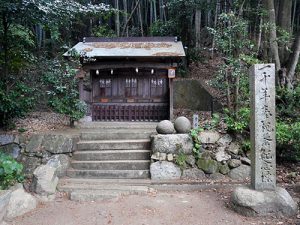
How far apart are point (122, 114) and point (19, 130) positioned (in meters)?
3.68

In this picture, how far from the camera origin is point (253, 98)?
5.28m

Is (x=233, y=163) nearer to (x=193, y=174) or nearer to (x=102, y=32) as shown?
(x=193, y=174)

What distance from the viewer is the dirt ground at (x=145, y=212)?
4.82 m

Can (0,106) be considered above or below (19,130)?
above

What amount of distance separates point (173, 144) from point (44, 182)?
3.04 meters

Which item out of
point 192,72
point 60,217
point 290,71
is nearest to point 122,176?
point 60,217

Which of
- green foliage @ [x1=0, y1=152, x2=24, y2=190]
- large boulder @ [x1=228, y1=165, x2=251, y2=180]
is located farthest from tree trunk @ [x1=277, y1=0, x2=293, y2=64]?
green foliage @ [x1=0, y1=152, x2=24, y2=190]

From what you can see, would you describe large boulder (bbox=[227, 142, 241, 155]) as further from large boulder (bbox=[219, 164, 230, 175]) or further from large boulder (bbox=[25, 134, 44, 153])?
large boulder (bbox=[25, 134, 44, 153])

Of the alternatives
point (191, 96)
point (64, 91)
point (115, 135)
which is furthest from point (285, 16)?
point (64, 91)

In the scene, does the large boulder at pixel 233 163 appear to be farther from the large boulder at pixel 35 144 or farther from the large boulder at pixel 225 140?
the large boulder at pixel 35 144

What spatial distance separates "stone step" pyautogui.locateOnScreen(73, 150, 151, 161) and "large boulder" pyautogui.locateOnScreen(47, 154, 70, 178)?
29 cm

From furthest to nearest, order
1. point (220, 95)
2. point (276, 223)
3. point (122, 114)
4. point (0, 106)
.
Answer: point (220, 95) → point (122, 114) → point (0, 106) → point (276, 223)

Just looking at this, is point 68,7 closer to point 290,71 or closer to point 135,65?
point 135,65

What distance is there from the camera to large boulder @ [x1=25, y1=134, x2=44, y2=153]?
743cm
